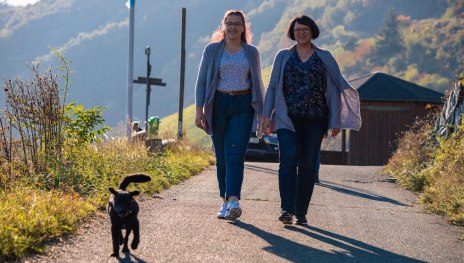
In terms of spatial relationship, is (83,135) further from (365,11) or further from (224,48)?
(365,11)

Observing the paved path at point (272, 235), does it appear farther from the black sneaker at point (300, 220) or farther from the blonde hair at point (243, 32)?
the blonde hair at point (243, 32)

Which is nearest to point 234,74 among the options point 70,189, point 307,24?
point 307,24

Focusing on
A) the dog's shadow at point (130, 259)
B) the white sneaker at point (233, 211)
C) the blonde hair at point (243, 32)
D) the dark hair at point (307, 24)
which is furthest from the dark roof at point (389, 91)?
the dog's shadow at point (130, 259)

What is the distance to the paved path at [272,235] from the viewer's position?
5816 millimetres

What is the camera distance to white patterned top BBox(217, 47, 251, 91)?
302 inches

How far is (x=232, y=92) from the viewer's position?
7.69m

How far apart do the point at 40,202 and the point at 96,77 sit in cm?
17157

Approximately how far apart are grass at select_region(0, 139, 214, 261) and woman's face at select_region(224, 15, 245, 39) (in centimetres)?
203

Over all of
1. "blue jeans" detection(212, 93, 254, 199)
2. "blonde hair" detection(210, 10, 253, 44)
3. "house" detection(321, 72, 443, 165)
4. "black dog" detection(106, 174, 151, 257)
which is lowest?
"house" detection(321, 72, 443, 165)

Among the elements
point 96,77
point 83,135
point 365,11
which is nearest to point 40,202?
point 83,135

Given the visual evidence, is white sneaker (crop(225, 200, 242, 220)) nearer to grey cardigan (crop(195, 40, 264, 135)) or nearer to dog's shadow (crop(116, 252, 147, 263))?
grey cardigan (crop(195, 40, 264, 135))

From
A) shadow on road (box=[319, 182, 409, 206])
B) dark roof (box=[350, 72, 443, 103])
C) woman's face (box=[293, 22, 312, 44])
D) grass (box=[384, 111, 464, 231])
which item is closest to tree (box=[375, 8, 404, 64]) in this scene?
dark roof (box=[350, 72, 443, 103])

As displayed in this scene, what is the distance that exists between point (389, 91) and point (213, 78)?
2790 cm

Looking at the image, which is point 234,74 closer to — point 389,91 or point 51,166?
point 51,166
